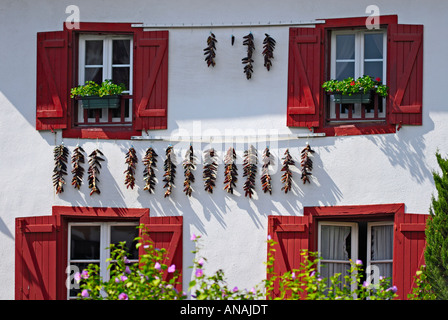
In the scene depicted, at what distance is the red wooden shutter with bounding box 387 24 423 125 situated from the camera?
13.2m

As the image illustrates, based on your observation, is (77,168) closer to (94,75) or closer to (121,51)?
(94,75)

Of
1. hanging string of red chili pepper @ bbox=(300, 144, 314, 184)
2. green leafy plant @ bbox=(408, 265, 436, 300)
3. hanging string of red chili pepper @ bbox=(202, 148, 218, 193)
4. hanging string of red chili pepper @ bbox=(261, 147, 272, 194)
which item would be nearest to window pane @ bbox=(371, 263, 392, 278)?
green leafy plant @ bbox=(408, 265, 436, 300)

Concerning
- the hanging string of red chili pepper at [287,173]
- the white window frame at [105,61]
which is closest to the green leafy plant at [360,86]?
the hanging string of red chili pepper at [287,173]

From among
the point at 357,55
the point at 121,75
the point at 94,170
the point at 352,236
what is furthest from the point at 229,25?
the point at 352,236

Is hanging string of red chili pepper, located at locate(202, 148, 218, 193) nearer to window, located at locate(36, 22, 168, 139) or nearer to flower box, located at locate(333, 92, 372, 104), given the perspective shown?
window, located at locate(36, 22, 168, 139)

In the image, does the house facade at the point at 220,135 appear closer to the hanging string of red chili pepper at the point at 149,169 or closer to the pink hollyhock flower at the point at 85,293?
the hanging string of red chili pepper at the point at 149,169

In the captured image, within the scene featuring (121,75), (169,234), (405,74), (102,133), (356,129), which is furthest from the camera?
(121,75)

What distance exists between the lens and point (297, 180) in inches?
527

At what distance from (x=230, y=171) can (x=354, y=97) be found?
1.64 meters

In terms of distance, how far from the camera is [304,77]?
13.5 metres

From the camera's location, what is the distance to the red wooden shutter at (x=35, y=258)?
44.5 feet

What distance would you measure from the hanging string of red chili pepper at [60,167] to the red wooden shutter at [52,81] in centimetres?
30

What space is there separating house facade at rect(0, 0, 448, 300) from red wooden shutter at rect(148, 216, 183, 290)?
0.02m

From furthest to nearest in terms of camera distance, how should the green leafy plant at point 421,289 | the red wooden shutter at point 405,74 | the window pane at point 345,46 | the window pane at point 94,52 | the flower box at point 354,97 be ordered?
1. the window pane at point 94,52
2. the window pane at point 345,46
3. the flower box at point 354,97
4. the red wooden shutter at point 405,74
5. the green leafy plant at point 421,289
